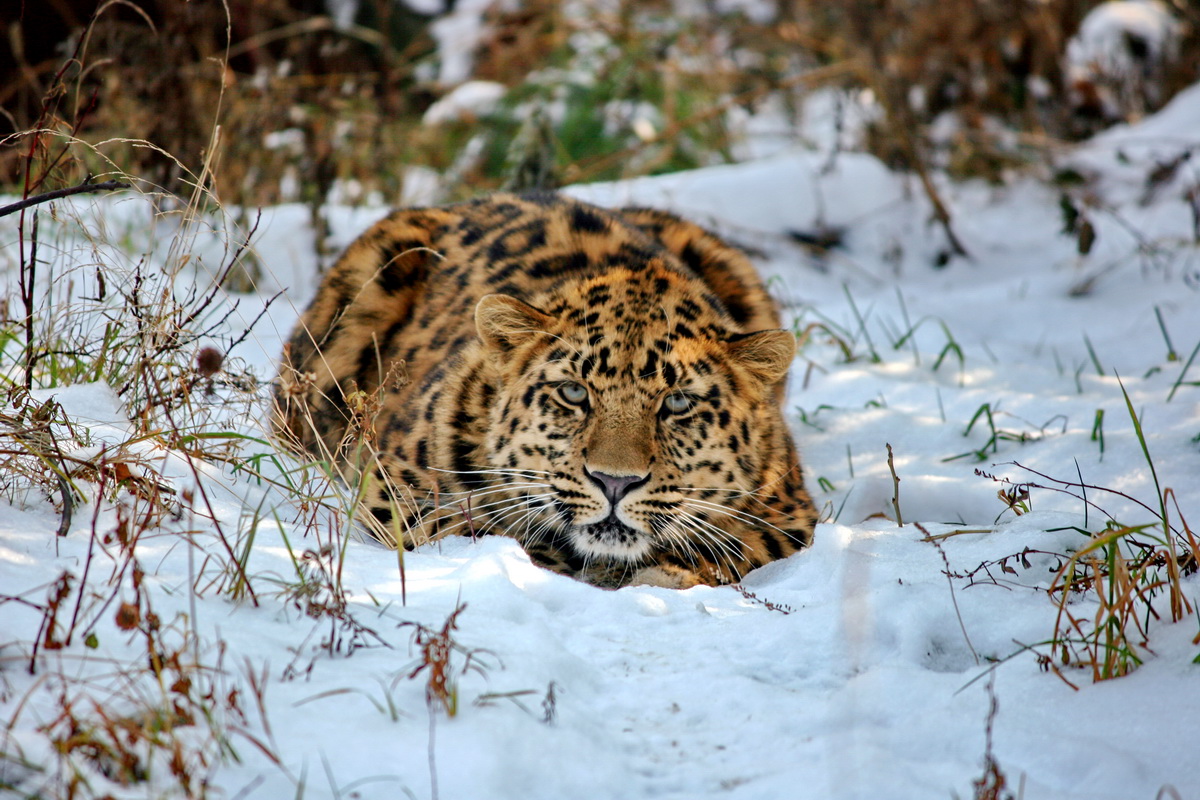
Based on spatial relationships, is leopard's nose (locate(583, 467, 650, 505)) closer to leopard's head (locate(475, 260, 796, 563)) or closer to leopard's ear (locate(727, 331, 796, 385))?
leopard's head (locate(475, 260, 796, 563))

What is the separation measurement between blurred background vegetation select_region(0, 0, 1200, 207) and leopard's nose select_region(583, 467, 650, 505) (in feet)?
14.3

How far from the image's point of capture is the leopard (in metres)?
3.90

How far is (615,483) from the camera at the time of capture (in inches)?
150

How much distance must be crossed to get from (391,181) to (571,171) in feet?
5.51

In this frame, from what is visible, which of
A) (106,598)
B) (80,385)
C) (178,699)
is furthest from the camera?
(80,385)

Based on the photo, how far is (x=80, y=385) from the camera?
385cm

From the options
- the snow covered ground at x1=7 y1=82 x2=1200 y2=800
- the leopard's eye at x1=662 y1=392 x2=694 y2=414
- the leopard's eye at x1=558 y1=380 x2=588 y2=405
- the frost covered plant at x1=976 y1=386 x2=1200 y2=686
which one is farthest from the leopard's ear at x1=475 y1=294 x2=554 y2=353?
the frost covered plant at x1=976 y1=386 x2=1200 y2=686

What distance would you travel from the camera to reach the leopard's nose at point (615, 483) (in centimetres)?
382

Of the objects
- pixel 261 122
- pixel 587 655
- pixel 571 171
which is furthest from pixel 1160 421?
pixel 261 122


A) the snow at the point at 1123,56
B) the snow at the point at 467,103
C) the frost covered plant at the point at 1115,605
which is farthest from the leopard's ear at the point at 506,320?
the snow at the point at 1123,56

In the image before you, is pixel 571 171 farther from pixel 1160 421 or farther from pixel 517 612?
pixel 517 612

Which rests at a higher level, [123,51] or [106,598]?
[123,51]

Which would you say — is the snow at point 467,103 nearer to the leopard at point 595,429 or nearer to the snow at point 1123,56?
the snow at point 1123,56

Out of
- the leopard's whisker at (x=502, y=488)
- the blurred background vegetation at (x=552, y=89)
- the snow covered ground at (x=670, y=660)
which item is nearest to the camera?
the snow covered ground at (x=670, y=660)
